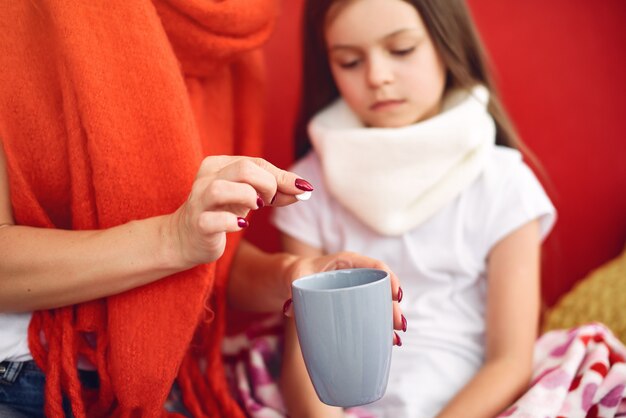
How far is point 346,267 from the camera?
82 cm

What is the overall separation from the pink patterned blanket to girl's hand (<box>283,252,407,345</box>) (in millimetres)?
184

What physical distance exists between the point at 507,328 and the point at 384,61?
0.42 metres

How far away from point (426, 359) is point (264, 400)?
9.2 inches

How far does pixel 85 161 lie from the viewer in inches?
32.0

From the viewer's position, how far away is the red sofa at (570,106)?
4.42ft

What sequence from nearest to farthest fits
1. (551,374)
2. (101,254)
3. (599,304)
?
1. (101,254)
2. (551,374)
3. (599,304)

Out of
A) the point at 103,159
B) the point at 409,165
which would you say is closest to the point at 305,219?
the point at 409,165

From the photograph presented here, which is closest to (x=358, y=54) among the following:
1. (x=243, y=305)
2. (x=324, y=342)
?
(x=243, y=305)

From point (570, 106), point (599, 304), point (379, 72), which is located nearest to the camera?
point (379, 72)

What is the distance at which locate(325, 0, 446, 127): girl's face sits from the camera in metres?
1.01

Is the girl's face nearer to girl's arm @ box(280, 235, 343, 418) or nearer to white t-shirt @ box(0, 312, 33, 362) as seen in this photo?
girl's arm @ box(280, 235, 343, 418)

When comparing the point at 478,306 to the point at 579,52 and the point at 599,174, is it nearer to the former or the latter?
the point at 599,174

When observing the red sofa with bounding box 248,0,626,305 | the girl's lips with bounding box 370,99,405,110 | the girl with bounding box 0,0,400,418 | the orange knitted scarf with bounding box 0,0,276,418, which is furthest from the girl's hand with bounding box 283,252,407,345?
the red sofa with bounding box 248,0,626,305

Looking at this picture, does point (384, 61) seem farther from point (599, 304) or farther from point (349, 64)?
point (599, 304)
